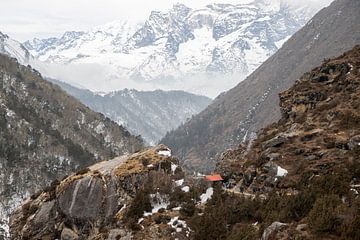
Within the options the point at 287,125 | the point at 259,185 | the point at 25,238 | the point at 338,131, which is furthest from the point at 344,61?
the point at 25,238

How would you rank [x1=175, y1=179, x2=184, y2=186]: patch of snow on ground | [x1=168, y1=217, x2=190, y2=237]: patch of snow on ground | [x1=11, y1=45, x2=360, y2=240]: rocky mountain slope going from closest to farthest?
1. [x1=11, y1=45, x2=360, y2=240]: rocky mountain slope
2. [x1=168, y1=217, x2=190, y2=237]: patch of snow on ground
3. [x1=175, y1=179, x2=184, y2=186]: patch of snow on ground

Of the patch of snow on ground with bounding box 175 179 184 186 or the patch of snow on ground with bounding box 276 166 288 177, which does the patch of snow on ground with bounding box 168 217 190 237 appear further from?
the patch of snow on ground with bounding box 276 166 288 177

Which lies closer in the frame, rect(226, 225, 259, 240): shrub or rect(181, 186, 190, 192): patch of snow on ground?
rect(226, 225, 259, 240): shrub

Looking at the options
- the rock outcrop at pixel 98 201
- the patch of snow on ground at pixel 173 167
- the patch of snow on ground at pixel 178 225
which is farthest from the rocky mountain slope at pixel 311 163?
the rock outcrop at pixel 98 201

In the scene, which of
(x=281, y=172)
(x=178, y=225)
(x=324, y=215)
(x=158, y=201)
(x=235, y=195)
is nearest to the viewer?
(x=324, y=215)

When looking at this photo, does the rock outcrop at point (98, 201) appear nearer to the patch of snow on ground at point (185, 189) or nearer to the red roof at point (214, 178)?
the patch of snow on ground at point (185, 189)

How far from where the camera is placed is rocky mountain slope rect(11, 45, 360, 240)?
39.2m

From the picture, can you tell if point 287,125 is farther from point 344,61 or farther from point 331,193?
point 331,193

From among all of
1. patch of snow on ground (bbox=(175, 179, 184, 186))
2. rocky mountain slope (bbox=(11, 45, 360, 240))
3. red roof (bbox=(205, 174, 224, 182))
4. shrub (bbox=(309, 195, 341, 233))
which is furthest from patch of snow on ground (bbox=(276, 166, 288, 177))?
shrub (bbox=(309, 195, 341, 233))

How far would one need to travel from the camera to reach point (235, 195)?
167ft

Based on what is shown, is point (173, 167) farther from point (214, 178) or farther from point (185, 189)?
point (214, 178)

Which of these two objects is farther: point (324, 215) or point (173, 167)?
point (173, 167)

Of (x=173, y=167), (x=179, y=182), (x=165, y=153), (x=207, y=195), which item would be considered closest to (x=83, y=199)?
(x=179, y=182)

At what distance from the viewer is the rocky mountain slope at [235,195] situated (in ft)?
128
